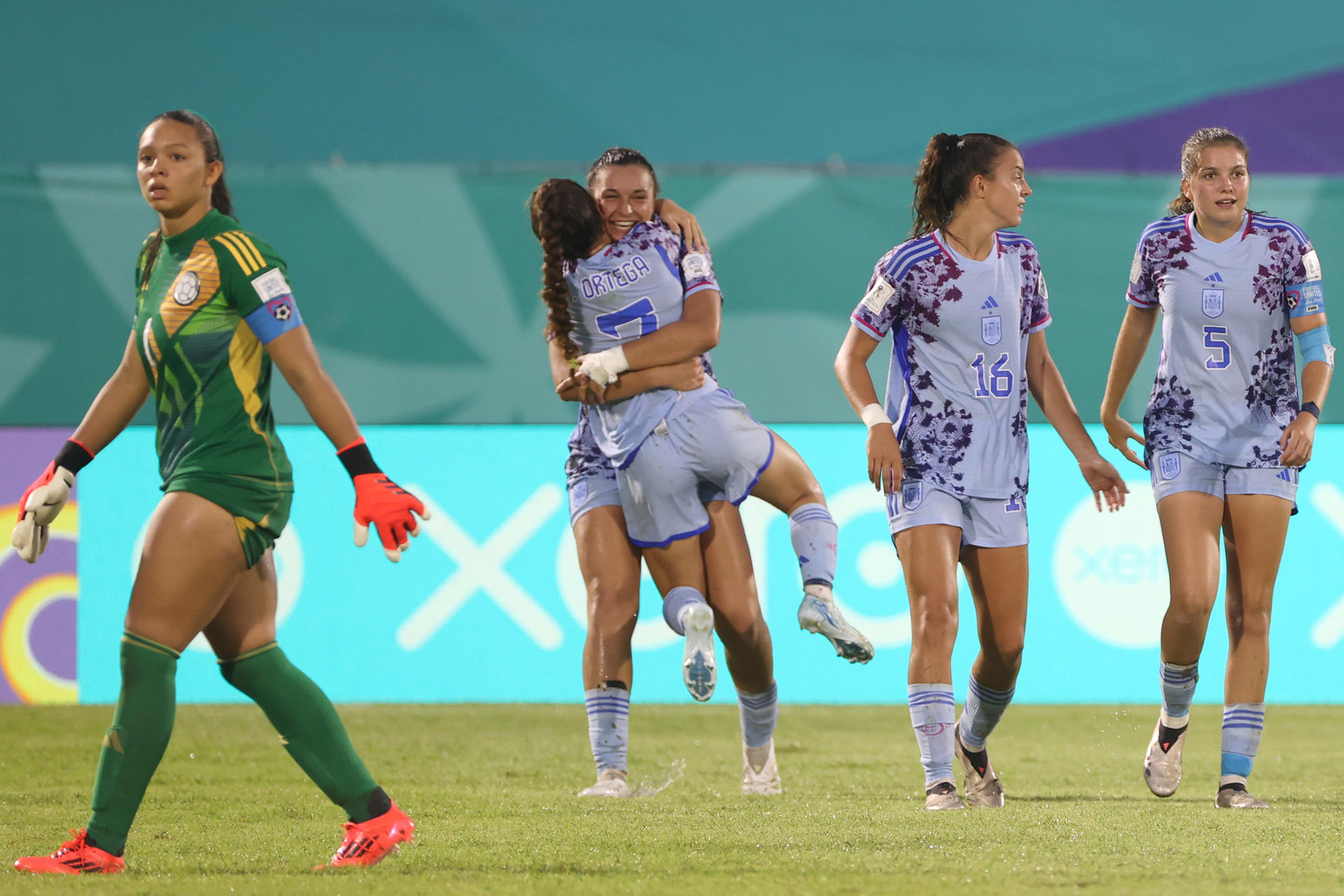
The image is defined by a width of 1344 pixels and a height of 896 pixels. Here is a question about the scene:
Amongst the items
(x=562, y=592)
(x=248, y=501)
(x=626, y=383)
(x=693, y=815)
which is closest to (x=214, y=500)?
(x=248, y=501)

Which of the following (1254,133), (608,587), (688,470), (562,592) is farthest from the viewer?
(1254,133)

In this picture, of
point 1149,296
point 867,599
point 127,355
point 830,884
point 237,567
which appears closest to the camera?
point 830,884

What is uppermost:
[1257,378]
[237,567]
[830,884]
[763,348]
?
Answer: [763,348]

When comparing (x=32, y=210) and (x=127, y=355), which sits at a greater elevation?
(x=32, y=210)

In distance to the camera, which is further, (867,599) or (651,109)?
(651,109)

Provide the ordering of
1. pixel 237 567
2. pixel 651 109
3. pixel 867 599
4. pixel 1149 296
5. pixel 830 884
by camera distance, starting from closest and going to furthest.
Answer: pixel 830 884
pixel 237 567
pixel 1149 296
pixel 867 599
pixel 651 109

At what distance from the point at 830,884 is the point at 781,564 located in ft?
17.3

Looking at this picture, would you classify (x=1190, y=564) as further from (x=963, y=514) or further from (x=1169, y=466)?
(x=963, y=514)

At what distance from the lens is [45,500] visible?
3.64m

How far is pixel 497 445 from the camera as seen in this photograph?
8.59m

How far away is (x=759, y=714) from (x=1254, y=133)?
7.40 meters

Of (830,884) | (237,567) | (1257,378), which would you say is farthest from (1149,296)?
(237,567)

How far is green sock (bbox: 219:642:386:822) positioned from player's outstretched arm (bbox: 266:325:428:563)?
1.36ft

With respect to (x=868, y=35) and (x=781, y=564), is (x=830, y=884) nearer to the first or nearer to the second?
(x=781, y=564)
